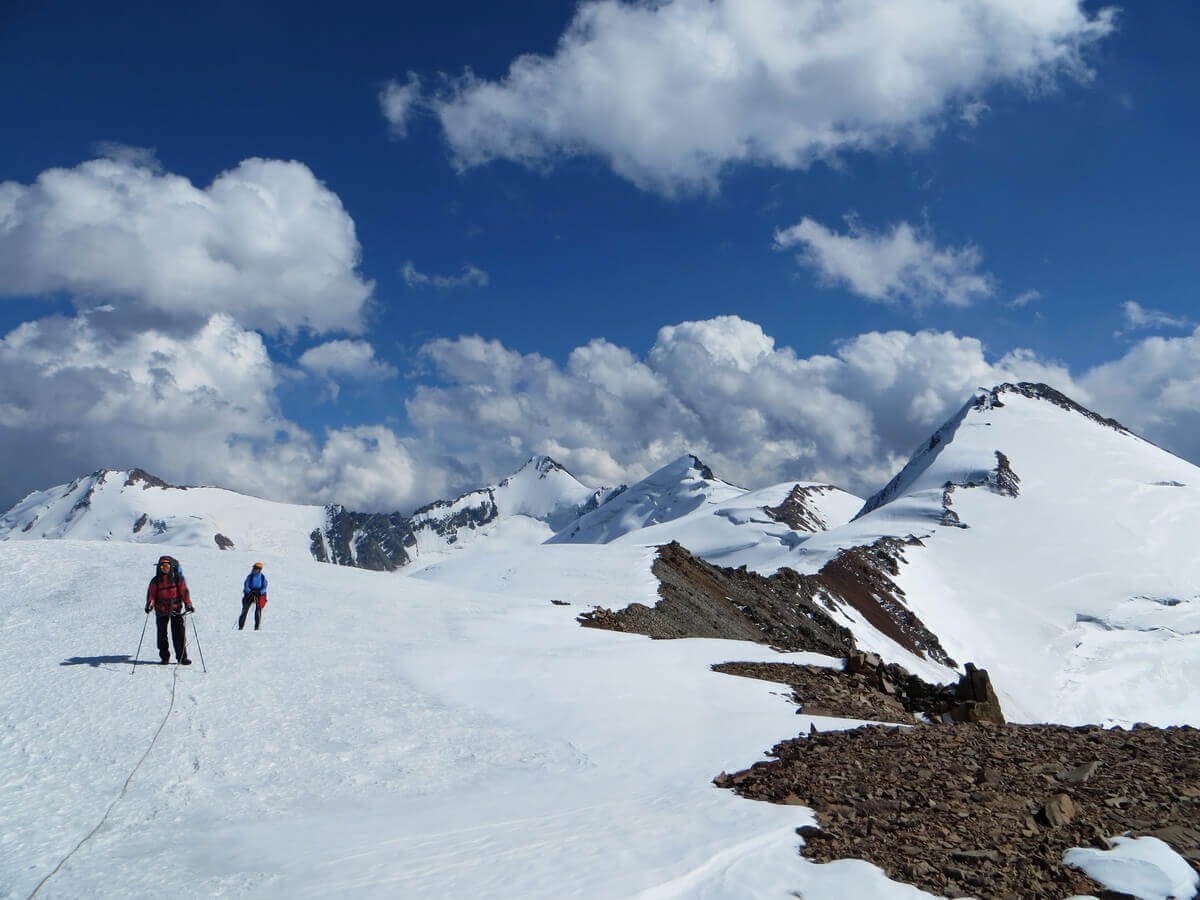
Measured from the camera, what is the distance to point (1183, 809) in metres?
10.2

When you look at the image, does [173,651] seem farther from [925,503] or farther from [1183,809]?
[925,503]

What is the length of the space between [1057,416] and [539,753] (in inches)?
8228

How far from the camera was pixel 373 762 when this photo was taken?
1347 cm

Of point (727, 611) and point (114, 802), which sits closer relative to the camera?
point (114, 802)

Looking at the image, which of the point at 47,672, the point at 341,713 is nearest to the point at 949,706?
the point at 341,713

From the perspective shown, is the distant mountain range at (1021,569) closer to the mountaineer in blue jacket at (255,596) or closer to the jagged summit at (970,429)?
the jagged summit at (970,429)

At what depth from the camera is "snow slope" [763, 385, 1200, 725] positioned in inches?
3231

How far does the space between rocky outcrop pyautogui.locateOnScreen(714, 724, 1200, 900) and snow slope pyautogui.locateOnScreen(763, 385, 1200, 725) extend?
2223 inches

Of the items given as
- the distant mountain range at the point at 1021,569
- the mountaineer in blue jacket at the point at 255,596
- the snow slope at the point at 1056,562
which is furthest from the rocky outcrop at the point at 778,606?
the mountaineer in blue jacket at the point at 255,596

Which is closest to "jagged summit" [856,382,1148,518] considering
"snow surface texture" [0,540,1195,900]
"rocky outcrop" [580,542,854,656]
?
"rocky outcrop" [580,542,854,656]

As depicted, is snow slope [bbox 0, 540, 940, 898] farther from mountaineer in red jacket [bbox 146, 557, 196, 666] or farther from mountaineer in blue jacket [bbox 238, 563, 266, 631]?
mountaineer in blue jacket [bbox 238, 563, 266, 631]

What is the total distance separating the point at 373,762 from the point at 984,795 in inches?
370

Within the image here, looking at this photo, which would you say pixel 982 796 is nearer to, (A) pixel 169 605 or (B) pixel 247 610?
(A) pixel 169 605

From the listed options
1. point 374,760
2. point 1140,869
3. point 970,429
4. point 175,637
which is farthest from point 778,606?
point 970,429
